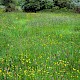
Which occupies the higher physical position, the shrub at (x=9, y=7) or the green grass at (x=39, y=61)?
the green grass at (x=39, y=61)

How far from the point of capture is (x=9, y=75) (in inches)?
271

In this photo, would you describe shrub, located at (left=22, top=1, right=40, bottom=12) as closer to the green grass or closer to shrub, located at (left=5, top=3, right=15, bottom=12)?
shrub, located at (left=5, top=3, right=15, bottom=12)

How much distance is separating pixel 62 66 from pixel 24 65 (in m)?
1.20

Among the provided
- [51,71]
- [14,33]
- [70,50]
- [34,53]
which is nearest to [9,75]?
[51,71]

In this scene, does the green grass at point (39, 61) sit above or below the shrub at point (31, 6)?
above

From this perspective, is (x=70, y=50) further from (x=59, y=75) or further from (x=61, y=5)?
(x=61, y=5)

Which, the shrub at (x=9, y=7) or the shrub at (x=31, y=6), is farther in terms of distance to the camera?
the shrub at (x=31, y=6)

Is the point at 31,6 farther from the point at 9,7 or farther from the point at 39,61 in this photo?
the point at 39,61

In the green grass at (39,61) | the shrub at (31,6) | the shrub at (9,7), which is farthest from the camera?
the shrub at (31,6)

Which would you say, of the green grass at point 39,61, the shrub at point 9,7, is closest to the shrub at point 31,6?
the shrub at point 9,7

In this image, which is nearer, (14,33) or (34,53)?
(34,53)

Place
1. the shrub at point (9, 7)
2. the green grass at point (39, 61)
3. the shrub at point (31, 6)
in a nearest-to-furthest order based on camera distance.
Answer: the green grass at point (39, 61) < the shrub at point (9, 7) < the shrub at point (31, 6)

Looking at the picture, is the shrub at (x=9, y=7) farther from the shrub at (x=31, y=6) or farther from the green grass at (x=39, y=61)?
the green grass at (x=39, y=61)

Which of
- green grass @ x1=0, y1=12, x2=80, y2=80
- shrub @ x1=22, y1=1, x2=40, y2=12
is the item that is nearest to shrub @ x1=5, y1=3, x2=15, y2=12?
shrub @ x1=22, y1=1, x2=40, y2=12
